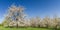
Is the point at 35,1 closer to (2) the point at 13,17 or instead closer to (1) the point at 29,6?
(1) the point at 29,6

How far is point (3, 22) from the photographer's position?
5105 mm

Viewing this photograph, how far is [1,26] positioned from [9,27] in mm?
167

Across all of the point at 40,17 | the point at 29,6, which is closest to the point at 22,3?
the point at 29,6

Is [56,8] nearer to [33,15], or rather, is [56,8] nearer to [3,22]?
[33,15]

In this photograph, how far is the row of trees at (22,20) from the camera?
16.7 ft

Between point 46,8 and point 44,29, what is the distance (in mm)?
430

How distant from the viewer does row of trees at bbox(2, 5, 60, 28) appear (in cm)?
508

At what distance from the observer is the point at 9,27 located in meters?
5.11

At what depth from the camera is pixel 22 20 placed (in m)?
5.13

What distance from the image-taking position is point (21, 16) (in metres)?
5.11

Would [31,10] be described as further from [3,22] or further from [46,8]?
[3,22]

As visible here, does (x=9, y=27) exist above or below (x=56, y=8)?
below

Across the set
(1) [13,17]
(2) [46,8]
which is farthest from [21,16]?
(2) [46,8]

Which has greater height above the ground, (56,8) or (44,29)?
(56,8)
